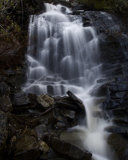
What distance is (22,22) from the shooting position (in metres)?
14.2

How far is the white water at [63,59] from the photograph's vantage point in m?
10.6

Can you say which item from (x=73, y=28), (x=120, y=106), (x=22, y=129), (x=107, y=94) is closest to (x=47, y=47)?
(x=73, y=28)

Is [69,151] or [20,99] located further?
[20,99]

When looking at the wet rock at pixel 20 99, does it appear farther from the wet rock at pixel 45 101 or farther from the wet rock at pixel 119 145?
the wet rock at pixel 119 145

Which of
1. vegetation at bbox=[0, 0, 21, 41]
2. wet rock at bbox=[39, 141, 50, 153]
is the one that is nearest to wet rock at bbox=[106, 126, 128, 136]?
wet rock at bbox=[39, 141, 50, 153]

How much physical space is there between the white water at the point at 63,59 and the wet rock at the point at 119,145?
3.33 feet

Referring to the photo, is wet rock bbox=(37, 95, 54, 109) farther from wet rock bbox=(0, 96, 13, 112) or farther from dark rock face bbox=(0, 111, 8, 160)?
dark rock face bbox=(0, 111, 8, 160)

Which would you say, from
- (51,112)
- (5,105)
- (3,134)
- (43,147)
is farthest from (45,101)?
(3,134)

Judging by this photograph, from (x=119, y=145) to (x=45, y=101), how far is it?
327 cm

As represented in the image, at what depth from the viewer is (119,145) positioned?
270 inches

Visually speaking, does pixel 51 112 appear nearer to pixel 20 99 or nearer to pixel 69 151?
pixel 20 99

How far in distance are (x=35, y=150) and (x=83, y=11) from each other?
14.0m

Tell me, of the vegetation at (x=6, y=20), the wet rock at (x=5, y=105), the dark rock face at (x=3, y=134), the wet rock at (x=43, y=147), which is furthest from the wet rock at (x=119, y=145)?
the vegetation at (x=6, y=20)

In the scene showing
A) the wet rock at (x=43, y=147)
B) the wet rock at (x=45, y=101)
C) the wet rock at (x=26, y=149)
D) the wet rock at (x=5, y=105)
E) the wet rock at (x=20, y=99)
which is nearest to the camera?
the wet rock at (x=26, y=149)
